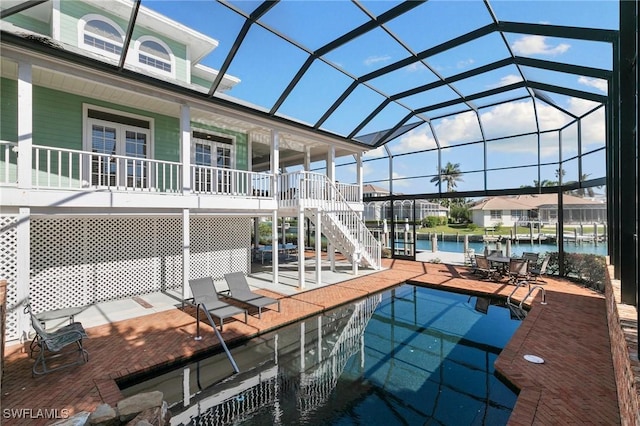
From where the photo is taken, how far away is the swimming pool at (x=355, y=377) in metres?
4.07

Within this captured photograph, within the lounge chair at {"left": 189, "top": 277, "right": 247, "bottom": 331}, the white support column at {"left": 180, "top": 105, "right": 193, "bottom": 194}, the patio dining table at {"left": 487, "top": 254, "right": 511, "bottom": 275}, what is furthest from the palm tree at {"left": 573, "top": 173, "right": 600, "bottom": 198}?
the white support column at {"left": 180, "top": 105, "right": 193, "bottom": 194}

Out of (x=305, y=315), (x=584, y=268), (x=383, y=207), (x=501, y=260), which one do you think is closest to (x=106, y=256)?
(x=305, y=315)

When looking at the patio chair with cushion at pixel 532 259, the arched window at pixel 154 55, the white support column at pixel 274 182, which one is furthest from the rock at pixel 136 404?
the patio chair with cushion at pixel 532 259

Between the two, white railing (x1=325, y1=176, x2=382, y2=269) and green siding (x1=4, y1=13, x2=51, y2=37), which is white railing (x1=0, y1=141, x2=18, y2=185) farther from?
white railing (x1=325, y1=176, x2=382, y2=269)

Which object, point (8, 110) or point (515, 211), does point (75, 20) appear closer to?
point (8, 110)

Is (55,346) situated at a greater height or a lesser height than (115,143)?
lesser

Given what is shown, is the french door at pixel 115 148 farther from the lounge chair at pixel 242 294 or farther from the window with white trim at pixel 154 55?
the lounge chair at pixel 242 294

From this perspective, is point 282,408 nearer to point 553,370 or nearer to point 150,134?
point 553,370

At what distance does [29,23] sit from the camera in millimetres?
8422

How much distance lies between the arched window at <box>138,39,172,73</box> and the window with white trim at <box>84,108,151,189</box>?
87.9 inches

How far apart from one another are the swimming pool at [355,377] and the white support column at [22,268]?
118 inches

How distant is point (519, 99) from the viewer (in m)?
11.5

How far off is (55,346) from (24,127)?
4.08 m

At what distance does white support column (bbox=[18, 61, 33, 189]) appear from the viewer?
18.6ft
